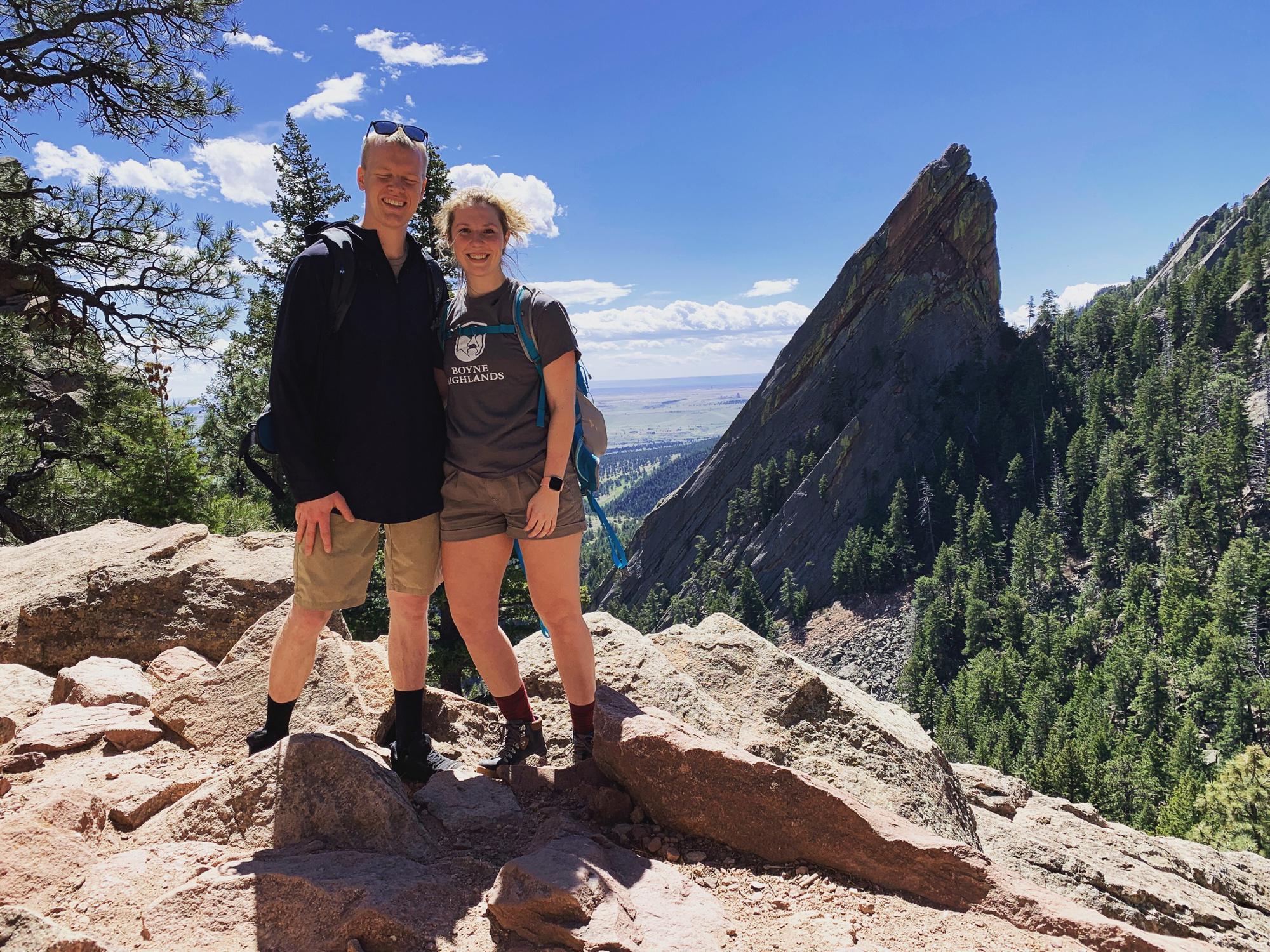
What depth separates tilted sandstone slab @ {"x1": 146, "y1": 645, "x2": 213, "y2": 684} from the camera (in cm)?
543

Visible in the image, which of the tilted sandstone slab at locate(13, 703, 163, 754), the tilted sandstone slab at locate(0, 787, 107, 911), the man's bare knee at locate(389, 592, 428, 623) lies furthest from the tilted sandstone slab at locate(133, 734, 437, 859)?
the tilted sandstone slab at locate(13, 703, 163, 754)

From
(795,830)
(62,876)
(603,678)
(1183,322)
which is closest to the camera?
(62,876)

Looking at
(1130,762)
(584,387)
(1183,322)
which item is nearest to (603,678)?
(584,387)

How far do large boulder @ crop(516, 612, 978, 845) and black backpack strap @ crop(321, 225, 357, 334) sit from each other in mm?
3001

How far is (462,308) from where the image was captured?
3.86 metres

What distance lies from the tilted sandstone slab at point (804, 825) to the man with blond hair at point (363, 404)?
4.77 feet

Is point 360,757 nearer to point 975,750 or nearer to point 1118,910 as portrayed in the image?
point 1118,910

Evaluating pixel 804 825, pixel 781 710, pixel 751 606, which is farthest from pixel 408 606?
pixel 751 606

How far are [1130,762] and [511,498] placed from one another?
6626 centimetres

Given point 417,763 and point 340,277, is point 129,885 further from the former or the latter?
point 340,277

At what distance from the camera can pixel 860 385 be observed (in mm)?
111125

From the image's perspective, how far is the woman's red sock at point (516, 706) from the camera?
452 centimetres

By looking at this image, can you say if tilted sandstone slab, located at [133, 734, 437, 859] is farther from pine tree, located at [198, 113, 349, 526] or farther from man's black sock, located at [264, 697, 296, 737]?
pine tree, located at [198, 113, 349, 526]

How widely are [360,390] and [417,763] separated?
208cm
